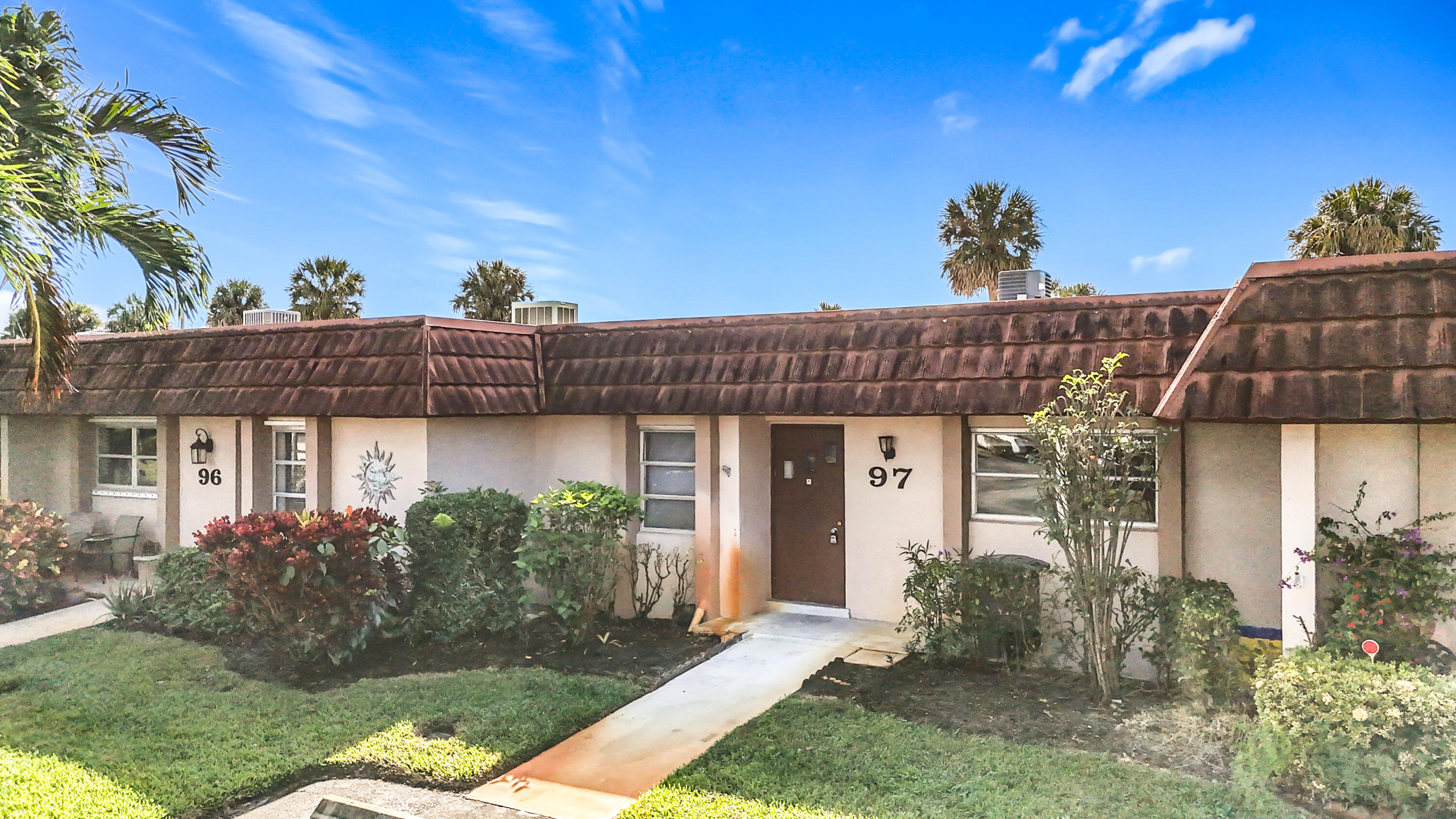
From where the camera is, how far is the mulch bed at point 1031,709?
6.09 meters

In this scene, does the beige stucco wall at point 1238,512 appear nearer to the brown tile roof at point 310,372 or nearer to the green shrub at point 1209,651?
the green shrub at point 1209,651

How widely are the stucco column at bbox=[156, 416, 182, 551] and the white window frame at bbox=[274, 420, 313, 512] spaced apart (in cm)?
185

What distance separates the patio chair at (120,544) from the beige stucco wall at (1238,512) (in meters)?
14.8

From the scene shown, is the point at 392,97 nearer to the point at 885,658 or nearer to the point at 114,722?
the point at 114,722

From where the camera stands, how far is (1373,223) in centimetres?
1848

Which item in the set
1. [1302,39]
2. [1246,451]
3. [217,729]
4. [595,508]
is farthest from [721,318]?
[1302,39]

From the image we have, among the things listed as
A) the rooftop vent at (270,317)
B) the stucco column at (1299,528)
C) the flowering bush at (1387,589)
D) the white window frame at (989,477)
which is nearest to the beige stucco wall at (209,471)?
the rooftop vent at (270,317)

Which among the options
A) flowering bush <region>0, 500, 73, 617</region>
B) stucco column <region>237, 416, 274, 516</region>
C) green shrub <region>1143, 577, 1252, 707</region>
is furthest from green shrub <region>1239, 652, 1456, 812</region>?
flowering bush <region>0, 500, 73, 617</region>

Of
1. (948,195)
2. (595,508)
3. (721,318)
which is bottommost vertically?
(595,508)

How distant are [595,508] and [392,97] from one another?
13515 millimetres

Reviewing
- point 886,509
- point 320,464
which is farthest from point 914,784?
point 320,464

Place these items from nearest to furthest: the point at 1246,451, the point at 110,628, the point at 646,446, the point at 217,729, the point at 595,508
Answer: the point at 217,729
the point at 1246,451
the point at 595,508
the point at 110,628
the point at 646,446

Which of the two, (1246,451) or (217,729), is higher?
(1246,451)

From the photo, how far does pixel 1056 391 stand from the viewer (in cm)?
827
